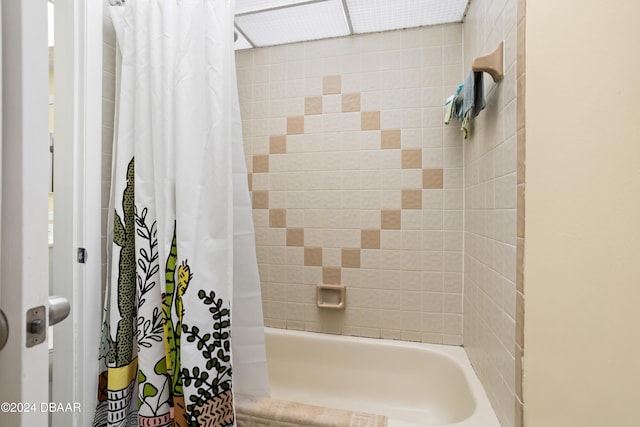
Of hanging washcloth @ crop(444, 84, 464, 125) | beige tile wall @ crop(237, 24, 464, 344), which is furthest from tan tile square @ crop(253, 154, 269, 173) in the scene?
hanging washcloth @ crop(444, 84, 464, 125)

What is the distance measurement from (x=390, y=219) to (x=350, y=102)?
2.29 ft

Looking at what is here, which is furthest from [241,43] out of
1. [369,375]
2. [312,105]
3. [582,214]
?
[369,375]

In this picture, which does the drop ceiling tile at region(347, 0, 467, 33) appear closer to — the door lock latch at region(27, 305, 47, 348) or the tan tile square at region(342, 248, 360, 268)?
the tan tile square at region(342, 248, 360, 268)

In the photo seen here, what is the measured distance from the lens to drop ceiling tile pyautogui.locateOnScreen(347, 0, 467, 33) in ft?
4.57

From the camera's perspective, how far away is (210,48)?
3.11 feet

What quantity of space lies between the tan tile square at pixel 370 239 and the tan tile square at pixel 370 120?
58 centimetres

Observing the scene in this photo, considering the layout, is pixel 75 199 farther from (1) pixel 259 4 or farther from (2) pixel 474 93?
(2) pixel 474 93

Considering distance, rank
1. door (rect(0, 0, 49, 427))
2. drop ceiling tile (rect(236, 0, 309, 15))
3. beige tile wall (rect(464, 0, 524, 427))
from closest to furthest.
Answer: door (rect(0, 0, 49, 427)) < beige tile wall (rect(464, 0, 524, 427)) < drop ceiling tile (rect(236, 0, 309, 15))

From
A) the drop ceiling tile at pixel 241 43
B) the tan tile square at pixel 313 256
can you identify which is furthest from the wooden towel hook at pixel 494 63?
the drop ceiling tile at pixel 241 43

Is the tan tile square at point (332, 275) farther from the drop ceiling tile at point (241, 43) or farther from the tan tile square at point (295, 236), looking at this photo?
the drop ceiling tile at point (241, 43)

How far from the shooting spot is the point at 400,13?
147 cm

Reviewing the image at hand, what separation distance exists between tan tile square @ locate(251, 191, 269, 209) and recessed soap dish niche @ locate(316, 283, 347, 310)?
1.91 ft

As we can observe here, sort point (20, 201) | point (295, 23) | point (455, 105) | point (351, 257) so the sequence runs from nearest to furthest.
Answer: point (20, 201), point (455, 105), point (295, 23), point (351, 257)

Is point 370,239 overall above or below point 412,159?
below
